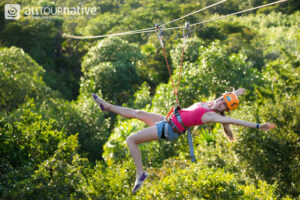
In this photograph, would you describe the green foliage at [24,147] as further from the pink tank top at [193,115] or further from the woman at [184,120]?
the pink tank top at [193,115]

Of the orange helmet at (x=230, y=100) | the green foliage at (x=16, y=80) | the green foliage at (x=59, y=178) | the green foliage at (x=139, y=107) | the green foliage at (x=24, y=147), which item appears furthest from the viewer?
the green foliage at (x=16, y=80)

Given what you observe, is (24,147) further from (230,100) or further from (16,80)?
(16,80)

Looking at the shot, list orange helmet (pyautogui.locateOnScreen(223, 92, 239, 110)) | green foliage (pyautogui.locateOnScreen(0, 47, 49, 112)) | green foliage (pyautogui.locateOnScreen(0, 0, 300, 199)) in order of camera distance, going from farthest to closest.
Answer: green foliage (pyautogui.locateOnScreen(0, 47, 49, 112)) < green foliage (pyautogui.locateOnScreen(0, 0, 300, 199)) < orange helmet (pyautogui.locateOnScreen(223, 92, 239, 110))

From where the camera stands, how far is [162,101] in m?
15.9

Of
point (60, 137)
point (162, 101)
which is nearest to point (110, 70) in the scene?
point (162, 101)

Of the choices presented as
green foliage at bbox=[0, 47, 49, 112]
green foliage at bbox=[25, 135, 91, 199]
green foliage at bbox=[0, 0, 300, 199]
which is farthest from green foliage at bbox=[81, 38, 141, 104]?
green foliage at bbox=[25, 135, 91, 199]

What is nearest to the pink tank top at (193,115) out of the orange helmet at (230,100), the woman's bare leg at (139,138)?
the orange helmet at (230,100)

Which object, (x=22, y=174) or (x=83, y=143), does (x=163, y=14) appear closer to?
(x=83, y=143)

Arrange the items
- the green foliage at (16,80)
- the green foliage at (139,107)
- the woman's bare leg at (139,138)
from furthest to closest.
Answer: the green foliage at (16,80)
the green foliage at (139,107)
the woman's bare leg at (139,138)

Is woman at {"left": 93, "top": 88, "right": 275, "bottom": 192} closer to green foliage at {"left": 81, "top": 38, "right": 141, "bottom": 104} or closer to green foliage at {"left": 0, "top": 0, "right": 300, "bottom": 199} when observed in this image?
green foliage at {"left": 0, "top": 0, "right": 300, "bottom": 199}

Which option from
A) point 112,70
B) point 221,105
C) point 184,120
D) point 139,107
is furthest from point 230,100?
point 112,70

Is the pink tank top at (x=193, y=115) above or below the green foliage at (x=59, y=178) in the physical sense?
above

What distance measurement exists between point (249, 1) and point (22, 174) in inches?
1082

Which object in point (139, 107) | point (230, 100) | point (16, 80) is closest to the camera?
point (230, 100)
